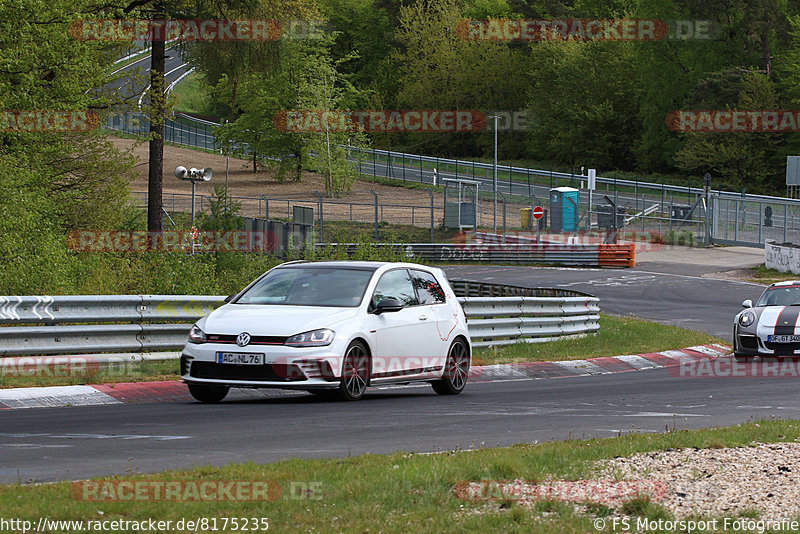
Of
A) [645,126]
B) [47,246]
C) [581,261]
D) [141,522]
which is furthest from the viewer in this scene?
[645,126]

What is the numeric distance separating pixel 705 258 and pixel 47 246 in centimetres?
3883

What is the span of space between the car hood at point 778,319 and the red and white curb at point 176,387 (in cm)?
185

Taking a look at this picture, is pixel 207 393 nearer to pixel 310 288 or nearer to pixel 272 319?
pixel 272 319

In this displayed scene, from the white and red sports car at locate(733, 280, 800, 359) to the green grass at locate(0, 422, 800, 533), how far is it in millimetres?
11680

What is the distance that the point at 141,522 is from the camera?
5.57m

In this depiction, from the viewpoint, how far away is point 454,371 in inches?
558

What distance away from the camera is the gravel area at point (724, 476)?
636cm

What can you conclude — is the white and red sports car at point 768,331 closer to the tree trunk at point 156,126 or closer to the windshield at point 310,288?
the windshield at point 310,288

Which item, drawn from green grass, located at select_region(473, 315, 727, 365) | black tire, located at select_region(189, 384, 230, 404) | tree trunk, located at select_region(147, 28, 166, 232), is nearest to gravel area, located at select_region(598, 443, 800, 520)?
black tire, located at select_region(189, 384, 230, 404)

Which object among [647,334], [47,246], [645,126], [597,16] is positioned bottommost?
[647,334]

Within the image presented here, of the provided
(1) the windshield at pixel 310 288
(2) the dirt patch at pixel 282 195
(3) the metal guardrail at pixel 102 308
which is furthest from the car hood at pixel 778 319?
(2) the dirt patch at pixel 282 195

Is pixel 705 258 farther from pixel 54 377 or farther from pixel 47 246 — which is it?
pixel 54 377

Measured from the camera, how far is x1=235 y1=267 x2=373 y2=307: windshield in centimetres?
1266

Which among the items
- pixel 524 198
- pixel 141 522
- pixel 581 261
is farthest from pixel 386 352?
pixel 524 198
